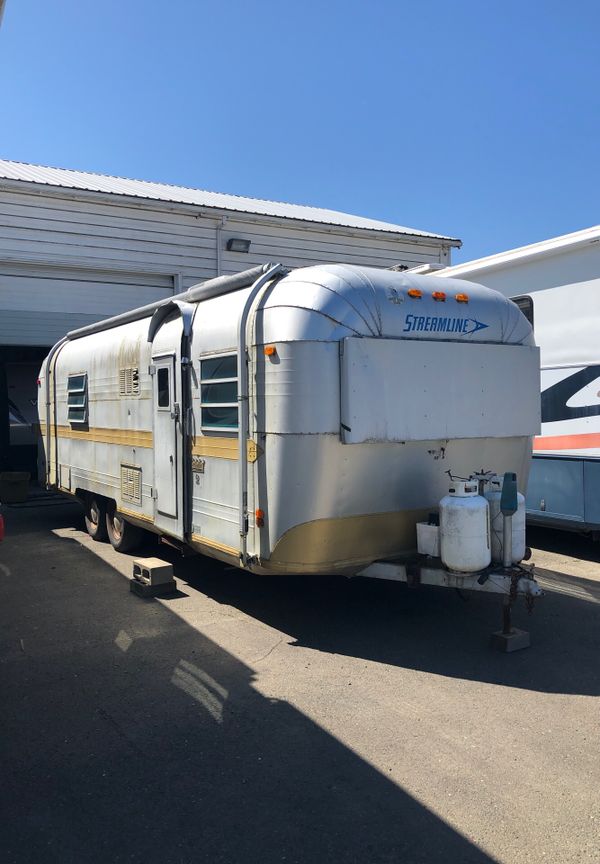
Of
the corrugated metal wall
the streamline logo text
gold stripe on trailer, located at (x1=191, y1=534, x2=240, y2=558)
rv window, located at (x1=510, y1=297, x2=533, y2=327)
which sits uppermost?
the corrugated metal wall

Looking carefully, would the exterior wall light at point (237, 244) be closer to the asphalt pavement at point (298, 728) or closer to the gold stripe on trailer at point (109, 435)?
the gold stripe on trailer at point (109, 435)

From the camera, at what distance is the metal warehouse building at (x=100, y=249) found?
44.3 ft

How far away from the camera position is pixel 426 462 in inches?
226

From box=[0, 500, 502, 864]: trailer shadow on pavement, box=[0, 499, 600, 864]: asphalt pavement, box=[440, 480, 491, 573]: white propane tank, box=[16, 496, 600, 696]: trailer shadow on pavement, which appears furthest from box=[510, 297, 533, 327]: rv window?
box=[0, 500, 502, 864]: trailer shadow on pavement

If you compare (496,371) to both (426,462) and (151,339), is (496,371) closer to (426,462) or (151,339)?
(426,462)

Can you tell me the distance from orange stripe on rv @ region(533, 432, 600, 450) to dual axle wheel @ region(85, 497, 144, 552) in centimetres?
498

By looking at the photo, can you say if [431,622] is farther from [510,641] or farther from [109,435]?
[109,435]

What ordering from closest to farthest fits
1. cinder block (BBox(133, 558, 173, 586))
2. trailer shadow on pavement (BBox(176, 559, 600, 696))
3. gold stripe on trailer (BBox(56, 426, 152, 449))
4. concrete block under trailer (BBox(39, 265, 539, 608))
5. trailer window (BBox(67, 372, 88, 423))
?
1. trailer shadow on pavement (BBox(176, 559, 600, 696))
2. concrete block under trailer (BBox(39, 265, 539, 608))
3. cinder block (BBox(133, 558, 173, 586))
4. gold stripe on trailer (BBox(56, 426, 152, 449))
5. trailer window (BBox(67, 372, 88, 423))

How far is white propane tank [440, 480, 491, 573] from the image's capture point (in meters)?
5.23

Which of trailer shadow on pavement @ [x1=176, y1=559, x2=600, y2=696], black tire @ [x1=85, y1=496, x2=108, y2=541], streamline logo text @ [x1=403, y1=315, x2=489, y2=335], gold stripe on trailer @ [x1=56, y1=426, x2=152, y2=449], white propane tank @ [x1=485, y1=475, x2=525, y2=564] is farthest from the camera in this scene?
black tire @ [x1=85, y1=496, x2=108, y2=541]

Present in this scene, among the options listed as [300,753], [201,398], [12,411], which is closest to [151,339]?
[201,398]

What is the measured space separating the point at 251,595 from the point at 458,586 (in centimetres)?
237

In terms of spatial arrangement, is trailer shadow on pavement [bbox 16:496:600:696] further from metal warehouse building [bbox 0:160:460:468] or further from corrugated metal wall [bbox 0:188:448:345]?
metal warehouse building [bbox 0:160:460:468]

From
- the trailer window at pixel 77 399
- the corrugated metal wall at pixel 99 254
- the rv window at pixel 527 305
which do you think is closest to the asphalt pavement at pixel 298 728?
the trailer window at pixel 77 399
